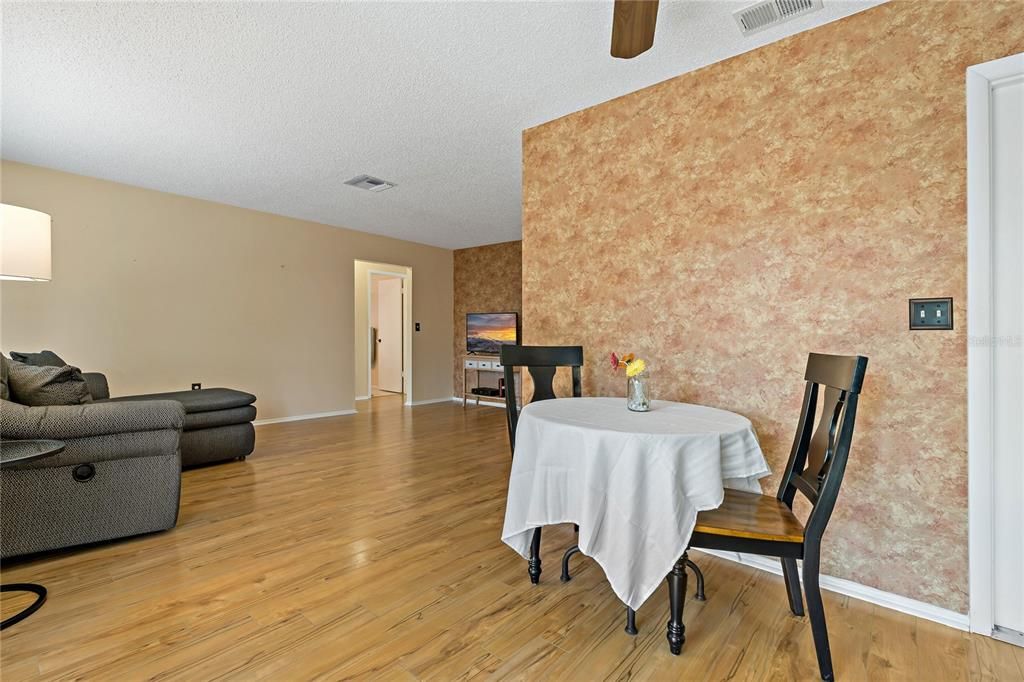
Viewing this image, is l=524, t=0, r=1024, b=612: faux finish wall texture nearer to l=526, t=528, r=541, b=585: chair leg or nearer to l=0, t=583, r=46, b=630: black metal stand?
l=526, t=528, r=541, b=585: chair leg

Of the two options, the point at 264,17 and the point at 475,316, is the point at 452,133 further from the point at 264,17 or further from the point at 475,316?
the point at 475,316

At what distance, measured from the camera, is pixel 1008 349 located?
1.72 meters

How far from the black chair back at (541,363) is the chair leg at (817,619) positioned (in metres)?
1.27

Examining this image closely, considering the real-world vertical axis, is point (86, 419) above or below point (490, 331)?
below

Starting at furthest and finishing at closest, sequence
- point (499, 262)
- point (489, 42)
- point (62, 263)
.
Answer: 1. point (499, 262)
2. point (62, 263)
3. point (489, 42)

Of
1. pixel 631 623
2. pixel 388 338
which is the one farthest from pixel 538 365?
pixel 388 338

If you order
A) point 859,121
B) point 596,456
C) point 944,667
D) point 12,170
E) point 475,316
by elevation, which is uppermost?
point 12,170

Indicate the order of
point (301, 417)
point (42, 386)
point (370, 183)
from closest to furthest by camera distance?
1. point (42, 386)
2. point (370, 183)
3. point (301, 417)

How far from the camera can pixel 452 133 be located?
3355mm

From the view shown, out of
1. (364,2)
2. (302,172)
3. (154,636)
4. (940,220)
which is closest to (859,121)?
(940,220)

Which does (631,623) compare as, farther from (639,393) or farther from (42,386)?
(42,386)

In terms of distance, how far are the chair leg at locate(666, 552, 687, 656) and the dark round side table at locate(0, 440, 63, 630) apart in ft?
7.69

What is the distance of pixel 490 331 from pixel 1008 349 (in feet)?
20.1

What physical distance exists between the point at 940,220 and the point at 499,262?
5.97 meters
